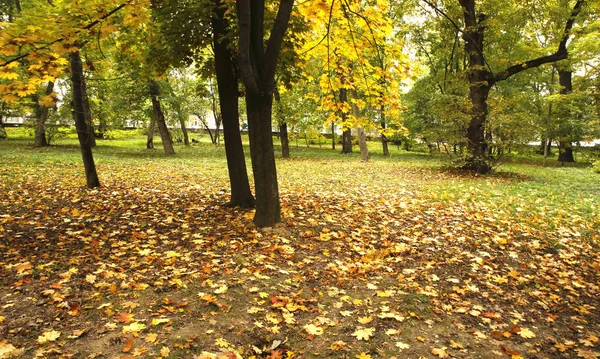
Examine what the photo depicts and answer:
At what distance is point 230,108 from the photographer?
700 centimetres

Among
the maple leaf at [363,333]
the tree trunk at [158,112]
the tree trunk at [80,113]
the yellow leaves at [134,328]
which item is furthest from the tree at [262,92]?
the tree trunk at [158,112]

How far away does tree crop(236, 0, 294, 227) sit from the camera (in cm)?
543

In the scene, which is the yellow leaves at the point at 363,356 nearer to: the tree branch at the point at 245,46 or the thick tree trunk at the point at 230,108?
the tree branch at the point at 245,46

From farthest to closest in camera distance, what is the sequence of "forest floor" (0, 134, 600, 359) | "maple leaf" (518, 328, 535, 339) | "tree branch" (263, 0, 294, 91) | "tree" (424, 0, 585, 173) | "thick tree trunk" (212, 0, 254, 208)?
"tree" (424, 0, 585, 173)
"thick tree trunk" (212, 0, 254, 208)
"tree branch" (263, 0, 294, 91)
"maple leaf" (518, 328, 535, 339)
"forest floor" (0, 134, 600, 359)

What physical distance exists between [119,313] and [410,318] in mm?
3072

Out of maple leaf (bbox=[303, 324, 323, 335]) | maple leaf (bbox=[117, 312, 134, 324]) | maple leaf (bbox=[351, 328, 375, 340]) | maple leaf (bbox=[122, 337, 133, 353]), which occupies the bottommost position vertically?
maple leaf (bbox=[351, 328, 375, 340])

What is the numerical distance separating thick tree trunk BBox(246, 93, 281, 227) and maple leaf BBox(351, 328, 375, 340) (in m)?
2.89

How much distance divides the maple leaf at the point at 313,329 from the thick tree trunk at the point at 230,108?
4043mm

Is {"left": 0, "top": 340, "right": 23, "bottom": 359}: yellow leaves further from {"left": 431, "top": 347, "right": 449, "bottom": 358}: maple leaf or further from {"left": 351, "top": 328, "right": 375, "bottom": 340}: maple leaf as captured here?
{"left": 431, "top": 347, "right": 449, "bottom": 358}: maple leaf

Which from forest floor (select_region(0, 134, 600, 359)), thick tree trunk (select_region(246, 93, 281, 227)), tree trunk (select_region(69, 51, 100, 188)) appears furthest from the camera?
tree trunk (select_region(69, 51, 100, 188))

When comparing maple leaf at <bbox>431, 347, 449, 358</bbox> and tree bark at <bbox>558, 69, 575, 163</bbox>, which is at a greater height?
tree bark at <bbox>558, 69, 575, 163</bbox>

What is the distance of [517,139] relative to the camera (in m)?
13.7

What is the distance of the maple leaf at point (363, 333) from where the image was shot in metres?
3.51

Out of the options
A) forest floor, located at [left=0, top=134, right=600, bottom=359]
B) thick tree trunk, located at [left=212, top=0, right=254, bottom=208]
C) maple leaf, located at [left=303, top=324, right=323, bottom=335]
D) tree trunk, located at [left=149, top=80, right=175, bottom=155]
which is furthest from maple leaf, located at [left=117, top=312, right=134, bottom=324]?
tree trunk, located at [left=149, top=80, right=175, bottom=155]
